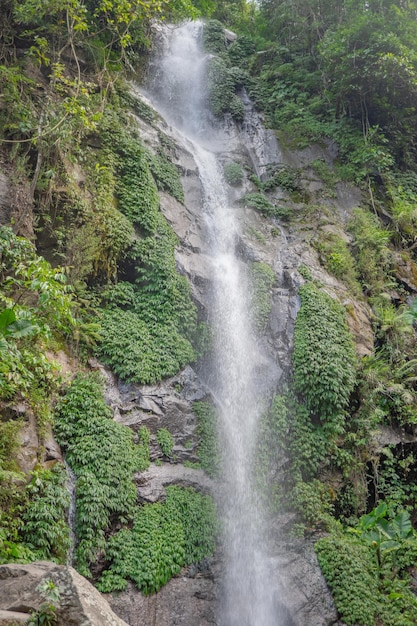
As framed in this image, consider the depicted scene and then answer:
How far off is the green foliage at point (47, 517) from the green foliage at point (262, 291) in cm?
598

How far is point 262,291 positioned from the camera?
11102 millimetres

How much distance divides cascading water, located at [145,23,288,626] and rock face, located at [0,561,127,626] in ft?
13.3

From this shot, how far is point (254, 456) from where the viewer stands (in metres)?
8.73

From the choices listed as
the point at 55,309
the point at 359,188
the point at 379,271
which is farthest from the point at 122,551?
the point at 359,188

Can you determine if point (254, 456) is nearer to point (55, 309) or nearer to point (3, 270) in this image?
point (55, 309)

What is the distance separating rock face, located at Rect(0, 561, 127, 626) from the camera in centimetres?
334

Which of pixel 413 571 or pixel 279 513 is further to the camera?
pixel 279 513

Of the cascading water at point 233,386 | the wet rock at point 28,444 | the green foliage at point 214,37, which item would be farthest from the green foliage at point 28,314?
the green foliage at point 214,37

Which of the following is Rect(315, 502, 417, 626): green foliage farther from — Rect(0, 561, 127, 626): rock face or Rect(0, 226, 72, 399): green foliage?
Rect(0, 226, 72, 399): green foliage

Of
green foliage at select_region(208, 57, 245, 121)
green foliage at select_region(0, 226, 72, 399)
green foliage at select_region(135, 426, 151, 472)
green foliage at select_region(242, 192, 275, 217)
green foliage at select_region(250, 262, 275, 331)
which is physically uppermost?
green foliage at select_region(208, 57, 245, 121)

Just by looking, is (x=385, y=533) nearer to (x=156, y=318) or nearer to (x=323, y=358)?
(x=323, y=358)

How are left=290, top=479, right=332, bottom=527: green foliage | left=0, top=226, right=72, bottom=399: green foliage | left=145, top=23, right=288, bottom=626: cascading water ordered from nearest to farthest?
1. left=0, top=226, right=72, bottom=399: green foliage
2. left=145, top=23, right=288, bottom=626: cascading water
3. left=290, top=479, right=332, bottom=527: green foliage

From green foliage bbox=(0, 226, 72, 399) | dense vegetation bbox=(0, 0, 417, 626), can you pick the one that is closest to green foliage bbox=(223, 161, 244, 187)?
dense vegetation bbox=(0, 0, 417, 626)

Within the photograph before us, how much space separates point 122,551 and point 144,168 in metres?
8.43
